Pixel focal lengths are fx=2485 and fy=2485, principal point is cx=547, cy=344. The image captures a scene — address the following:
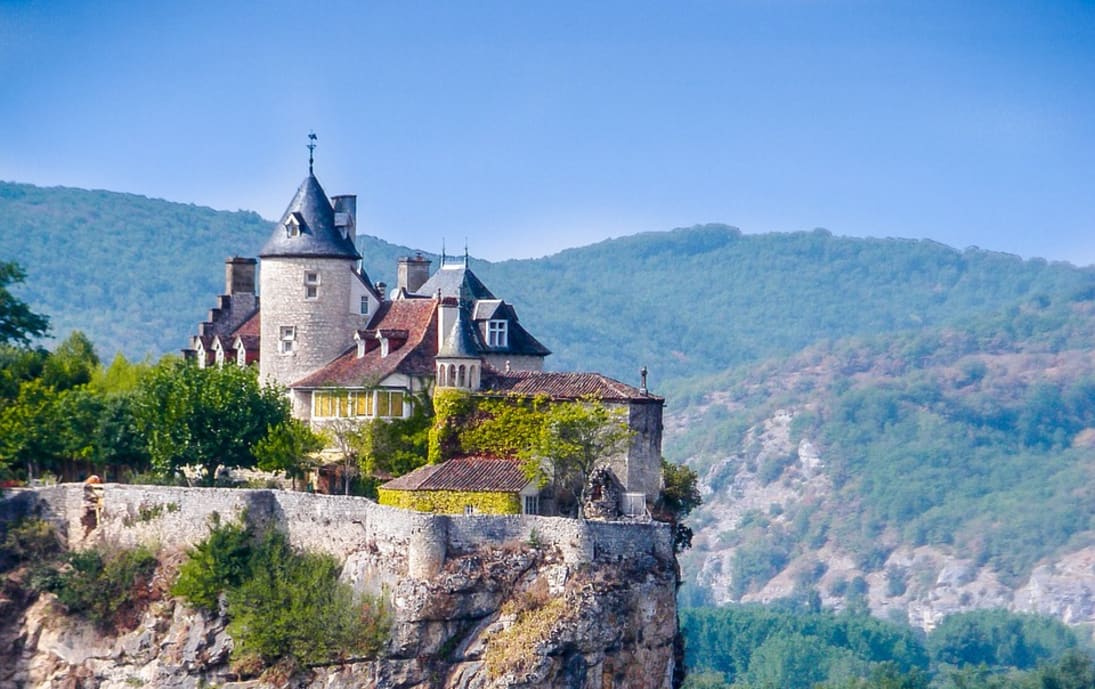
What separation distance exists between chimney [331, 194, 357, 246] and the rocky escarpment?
10999mm

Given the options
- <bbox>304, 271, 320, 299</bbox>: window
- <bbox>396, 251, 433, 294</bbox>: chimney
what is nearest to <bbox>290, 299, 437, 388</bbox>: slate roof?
<bbox>304, 271, 320, 299</bbox>: window

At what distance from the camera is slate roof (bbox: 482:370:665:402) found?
239 feet

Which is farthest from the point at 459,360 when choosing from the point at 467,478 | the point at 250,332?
the point at 250,332

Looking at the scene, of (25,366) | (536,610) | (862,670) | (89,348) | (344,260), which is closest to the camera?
(536,610)

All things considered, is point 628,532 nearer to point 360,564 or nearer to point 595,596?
point 595,596

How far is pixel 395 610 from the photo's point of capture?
68.7 meters

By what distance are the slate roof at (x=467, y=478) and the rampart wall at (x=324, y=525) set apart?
1.61 meters

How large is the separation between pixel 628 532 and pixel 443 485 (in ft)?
18.1

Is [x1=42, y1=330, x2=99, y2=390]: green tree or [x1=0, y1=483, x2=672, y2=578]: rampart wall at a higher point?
[x1=42, y1=330, x2=99, y2=390]: green tree

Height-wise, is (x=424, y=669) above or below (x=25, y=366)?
below

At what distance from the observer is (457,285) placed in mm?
81125

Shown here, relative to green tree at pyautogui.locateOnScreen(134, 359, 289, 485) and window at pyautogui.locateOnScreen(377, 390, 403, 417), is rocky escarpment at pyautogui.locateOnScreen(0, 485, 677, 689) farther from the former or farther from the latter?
→ window at pyautogui.locateOnScreen(377, 390, 403, 417)

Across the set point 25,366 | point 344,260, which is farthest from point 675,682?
point 25,366

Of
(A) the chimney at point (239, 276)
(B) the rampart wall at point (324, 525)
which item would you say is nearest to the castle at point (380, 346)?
(B) the rampart wall at point (324, 525)
